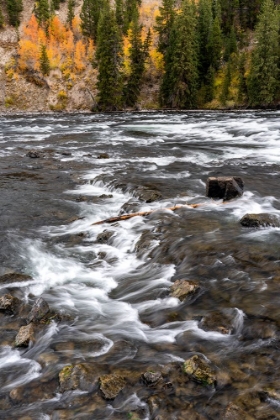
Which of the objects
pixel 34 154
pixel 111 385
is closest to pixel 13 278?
pixel 111 385

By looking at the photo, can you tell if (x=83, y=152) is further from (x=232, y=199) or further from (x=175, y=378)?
(x=175, y=378)

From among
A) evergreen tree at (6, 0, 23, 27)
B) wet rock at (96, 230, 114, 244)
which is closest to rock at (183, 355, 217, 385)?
wet rock at (96, 230, 114, 244)

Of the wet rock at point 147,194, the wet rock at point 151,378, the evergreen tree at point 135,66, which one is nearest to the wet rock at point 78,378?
the wet rock at point 151,378

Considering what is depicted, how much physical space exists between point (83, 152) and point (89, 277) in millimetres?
15982

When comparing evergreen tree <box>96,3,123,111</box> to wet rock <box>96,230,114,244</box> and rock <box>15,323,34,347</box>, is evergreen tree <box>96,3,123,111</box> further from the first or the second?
rock <box>15,323,34,347</box>

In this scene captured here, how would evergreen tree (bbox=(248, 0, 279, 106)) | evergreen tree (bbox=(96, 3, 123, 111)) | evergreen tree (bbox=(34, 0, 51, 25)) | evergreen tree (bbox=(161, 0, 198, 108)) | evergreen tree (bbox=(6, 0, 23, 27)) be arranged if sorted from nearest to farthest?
1. evergreen tree (bbox=(248, 0, 279, 106))
2. evergreen tree (bbox=(96, 3, 123, 111))
3. evergreen tree (bbox=(161, 0, 198, 108))
4. evergreen tree (bbox=(34, 0, 51, 25))
5. evergreen tree (bbox=(6, 0, 23, 27))

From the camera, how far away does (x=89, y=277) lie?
8.28m

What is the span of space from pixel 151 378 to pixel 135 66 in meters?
67.8

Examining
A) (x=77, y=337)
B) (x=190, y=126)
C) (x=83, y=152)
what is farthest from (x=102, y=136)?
(x=77, y=337)

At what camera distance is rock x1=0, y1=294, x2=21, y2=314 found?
6.80 m

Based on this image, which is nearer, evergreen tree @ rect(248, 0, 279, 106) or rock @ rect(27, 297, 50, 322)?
rock @ rect(27, 297, 50, 322)

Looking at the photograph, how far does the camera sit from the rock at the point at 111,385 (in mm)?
4711

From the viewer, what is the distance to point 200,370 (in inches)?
193

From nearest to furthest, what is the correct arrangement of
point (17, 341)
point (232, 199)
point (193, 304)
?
1. point (17, 341)
2. point (193, 304)
3. point (232, 199)
